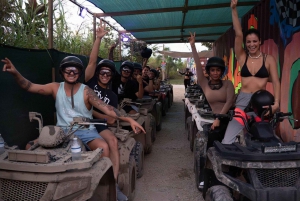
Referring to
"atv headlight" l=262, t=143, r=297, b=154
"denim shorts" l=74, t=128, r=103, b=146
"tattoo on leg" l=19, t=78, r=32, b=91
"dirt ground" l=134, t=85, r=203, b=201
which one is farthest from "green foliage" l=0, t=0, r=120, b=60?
"atv headlight" l=262, t=143, r=297, b=154

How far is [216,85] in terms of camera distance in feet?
14.5

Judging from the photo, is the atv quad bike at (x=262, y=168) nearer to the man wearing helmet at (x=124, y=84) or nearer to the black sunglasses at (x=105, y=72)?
the black sunglasses at (x=105, y=72)

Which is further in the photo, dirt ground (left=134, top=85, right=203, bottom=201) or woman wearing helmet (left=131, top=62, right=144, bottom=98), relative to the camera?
woman wearing helmet (left=131, top=62, right=144, bottom=98)

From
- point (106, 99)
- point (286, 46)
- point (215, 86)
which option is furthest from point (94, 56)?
point (286, 46)

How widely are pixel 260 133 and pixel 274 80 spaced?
3.53ft

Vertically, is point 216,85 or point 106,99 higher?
point 216,85

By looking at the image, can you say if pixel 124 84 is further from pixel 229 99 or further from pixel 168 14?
pixel 168 14

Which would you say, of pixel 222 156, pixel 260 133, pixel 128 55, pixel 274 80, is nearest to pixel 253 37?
pixel 274 80

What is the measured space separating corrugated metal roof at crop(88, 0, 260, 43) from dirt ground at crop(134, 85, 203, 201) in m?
3.26

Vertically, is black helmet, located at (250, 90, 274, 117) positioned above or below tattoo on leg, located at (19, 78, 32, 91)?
below

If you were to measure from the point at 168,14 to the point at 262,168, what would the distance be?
681 cm

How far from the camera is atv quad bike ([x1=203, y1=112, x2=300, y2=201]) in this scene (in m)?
2.46

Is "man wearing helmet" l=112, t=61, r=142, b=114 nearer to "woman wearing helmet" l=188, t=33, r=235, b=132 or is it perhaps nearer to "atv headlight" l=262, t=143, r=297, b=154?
"woman wearing helmet" l=188, t=33, r=235, b=132

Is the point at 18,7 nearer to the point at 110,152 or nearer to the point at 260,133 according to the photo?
the point at 110,152
